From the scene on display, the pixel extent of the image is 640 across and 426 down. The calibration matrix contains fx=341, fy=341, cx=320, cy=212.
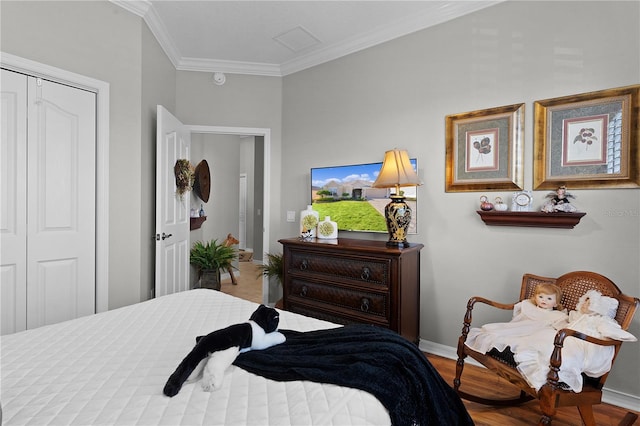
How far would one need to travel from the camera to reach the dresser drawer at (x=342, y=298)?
8.39 ft

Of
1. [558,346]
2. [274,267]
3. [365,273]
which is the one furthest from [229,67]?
[558,346]

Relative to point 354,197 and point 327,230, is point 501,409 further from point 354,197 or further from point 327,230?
point 354,197

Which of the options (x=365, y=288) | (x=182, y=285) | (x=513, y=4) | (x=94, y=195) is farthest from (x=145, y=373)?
(x=513, y=4)

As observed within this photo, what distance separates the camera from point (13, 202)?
7.36 feet

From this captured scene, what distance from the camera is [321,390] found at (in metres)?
1.04

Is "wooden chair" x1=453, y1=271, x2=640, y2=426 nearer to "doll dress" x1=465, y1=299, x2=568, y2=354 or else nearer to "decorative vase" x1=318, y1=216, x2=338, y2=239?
"doll dress" x1=465, y1=299, x2=568, y2=354

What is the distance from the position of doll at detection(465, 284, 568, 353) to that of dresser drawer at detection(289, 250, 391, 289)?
71 centimetres

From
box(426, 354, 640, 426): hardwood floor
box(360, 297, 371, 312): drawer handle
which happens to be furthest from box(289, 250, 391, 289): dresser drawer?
box(426, 354, 640, 426): hardwood floor

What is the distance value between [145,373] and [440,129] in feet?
8.66

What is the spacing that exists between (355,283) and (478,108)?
167 cm

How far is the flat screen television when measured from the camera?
3.11 m

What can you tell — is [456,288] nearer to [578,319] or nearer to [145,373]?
[578,319]

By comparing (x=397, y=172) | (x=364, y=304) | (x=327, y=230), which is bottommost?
(x=364, y=304)

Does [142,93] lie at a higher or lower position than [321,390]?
higher
